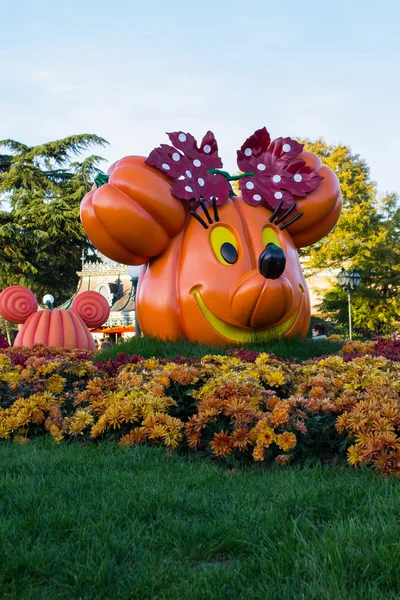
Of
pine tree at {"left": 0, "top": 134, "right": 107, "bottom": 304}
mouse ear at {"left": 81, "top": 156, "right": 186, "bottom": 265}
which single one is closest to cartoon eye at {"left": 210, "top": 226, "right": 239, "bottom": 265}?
mouse ear at {"left": 81, "top": 156, "right": 186, "bottom": 265}

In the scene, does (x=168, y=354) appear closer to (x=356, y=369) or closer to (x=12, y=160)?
(x=356, y=369)

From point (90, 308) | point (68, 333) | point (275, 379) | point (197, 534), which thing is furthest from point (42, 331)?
point (197, 534)

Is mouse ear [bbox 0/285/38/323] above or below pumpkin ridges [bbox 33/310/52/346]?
above

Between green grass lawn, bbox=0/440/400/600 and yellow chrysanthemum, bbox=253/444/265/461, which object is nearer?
green grass lawn, bbox=0/440/400/600

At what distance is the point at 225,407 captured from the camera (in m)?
3.56

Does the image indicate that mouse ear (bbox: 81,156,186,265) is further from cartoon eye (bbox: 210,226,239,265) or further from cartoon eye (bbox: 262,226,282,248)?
cartoon eye (bbox: 262,226,282,248)

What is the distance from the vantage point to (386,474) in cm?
287

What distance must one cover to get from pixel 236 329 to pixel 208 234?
3.45ft

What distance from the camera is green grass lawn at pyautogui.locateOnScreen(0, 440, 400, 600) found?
6.09ft

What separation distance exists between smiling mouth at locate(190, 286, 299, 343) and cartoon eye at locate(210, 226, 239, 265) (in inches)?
16.9

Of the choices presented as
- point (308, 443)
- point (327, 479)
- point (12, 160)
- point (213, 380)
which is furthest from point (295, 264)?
point (12, 160)

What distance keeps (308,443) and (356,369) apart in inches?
47.7

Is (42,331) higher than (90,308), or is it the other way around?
(90,308)

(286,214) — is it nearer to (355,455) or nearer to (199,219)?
(199,219)
